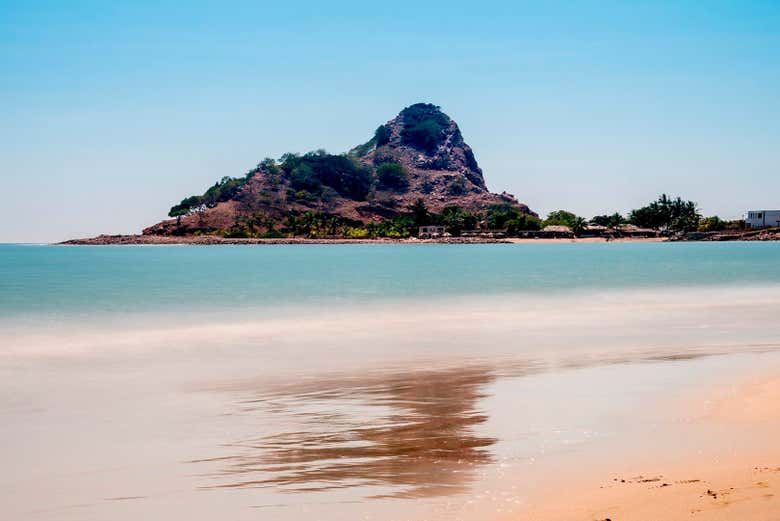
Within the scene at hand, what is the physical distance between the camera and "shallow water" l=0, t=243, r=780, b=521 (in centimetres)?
825

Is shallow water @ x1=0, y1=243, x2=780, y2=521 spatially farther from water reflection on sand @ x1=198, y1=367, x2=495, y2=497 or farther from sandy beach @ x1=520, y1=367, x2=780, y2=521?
sandy beach @ x1=520, y1=367, x2=780, y2=521

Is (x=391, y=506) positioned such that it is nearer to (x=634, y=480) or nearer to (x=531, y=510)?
(x=531, y=510)

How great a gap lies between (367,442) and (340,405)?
285 cm

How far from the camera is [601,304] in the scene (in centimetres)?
3731

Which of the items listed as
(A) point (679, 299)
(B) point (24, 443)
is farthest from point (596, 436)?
(A) point (679, 299)

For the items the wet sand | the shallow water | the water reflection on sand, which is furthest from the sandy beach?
the water reflection on sand

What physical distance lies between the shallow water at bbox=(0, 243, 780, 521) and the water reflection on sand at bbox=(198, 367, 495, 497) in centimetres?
4

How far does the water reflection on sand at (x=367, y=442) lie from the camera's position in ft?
27.9

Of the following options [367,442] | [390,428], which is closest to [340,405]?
[390,428]

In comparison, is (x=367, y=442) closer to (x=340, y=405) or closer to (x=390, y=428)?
(x=390, y=428)

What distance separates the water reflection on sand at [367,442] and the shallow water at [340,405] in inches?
1.5

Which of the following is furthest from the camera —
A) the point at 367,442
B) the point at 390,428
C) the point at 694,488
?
the point at 390,428

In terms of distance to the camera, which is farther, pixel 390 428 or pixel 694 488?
pixel 390 428

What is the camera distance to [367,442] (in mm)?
10172
